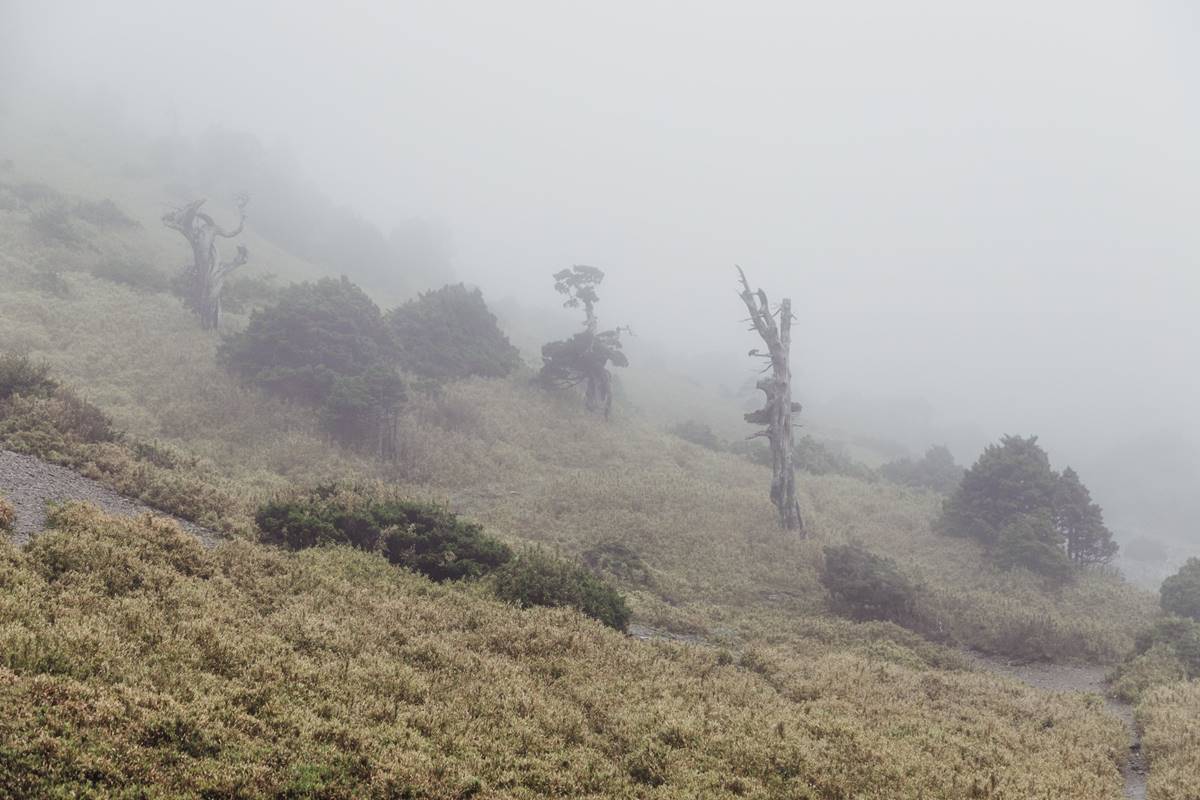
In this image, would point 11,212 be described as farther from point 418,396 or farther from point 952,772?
point 952,772

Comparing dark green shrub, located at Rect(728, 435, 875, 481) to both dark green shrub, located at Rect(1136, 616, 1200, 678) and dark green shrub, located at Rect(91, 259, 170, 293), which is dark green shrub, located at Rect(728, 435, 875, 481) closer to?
dark green shrub, located at Rect(1136, 616, 1200, 678)

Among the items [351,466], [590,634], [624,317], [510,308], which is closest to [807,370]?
[624,317]

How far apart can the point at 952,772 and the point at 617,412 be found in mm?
33202

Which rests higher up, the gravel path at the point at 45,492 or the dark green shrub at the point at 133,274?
the dark green shrub at the point at 133,274

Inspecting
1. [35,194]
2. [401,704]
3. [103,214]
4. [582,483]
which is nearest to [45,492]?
[401,704]

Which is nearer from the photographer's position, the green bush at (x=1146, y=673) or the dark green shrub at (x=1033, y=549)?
the green bush at (x=1146, y=673)

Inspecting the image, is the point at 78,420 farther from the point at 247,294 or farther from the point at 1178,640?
the point at 247,294

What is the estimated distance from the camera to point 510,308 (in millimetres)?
73188

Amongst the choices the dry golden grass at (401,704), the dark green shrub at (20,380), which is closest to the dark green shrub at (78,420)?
the dark green shrub at (20,380)

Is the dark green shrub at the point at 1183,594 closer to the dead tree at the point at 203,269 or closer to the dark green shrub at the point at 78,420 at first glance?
the dark green shrub at the point at 78,420

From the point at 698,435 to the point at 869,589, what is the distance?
920 inches

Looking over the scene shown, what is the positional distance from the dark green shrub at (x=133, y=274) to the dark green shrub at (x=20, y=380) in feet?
79.8

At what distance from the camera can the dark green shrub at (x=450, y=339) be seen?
1380 inches

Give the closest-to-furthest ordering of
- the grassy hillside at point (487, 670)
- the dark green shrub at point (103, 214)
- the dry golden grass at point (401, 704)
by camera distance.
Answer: the dry golden grass at point (401, 704)
the grassy hillside at point (487, 670)
the dark green shrub at point (103, 214)
